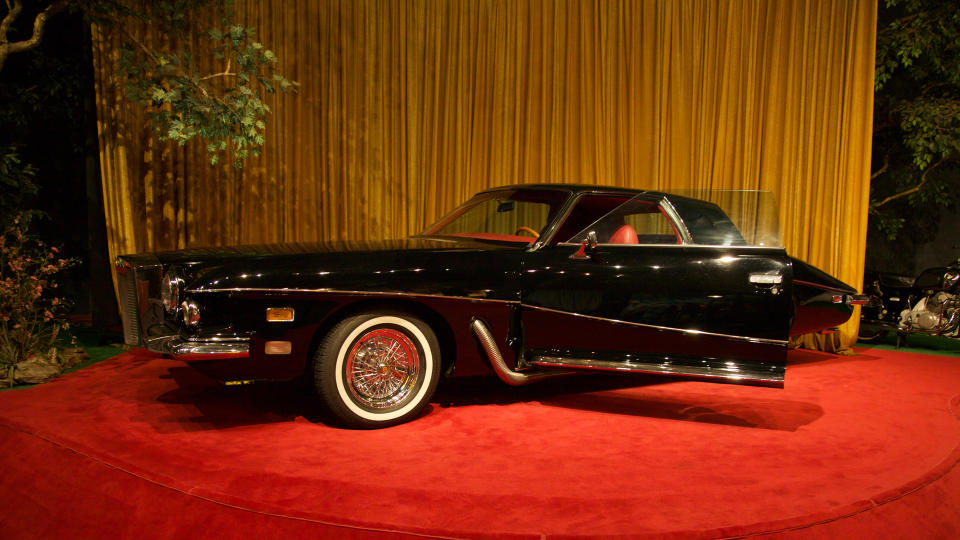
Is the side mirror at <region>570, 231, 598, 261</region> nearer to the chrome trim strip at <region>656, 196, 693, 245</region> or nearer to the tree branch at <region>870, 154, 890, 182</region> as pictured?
the chrome trim strip at <region>656, 196, 693, 245</region>

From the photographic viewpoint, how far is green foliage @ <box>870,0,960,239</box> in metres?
6.09

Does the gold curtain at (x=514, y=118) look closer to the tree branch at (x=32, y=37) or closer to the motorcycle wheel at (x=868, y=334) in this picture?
the motorcycle wheel at (x=868, y=334)

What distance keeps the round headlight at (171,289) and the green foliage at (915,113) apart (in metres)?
6.76

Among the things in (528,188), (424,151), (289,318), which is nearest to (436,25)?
(424,151)

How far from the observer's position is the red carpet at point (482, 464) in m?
2.03

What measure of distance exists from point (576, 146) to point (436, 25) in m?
1.78

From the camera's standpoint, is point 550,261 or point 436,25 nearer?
point 550,261

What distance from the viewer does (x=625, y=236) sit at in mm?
3475

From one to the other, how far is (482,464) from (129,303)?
195 centimetres

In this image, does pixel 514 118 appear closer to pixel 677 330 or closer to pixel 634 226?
pixel 634 226

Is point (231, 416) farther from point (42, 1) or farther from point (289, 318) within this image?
point (42, 1)

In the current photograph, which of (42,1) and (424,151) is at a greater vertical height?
(42,1)

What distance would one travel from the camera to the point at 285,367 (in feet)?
9.23

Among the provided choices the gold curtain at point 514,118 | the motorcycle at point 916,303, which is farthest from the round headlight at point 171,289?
the motorcycle at point 916,303
